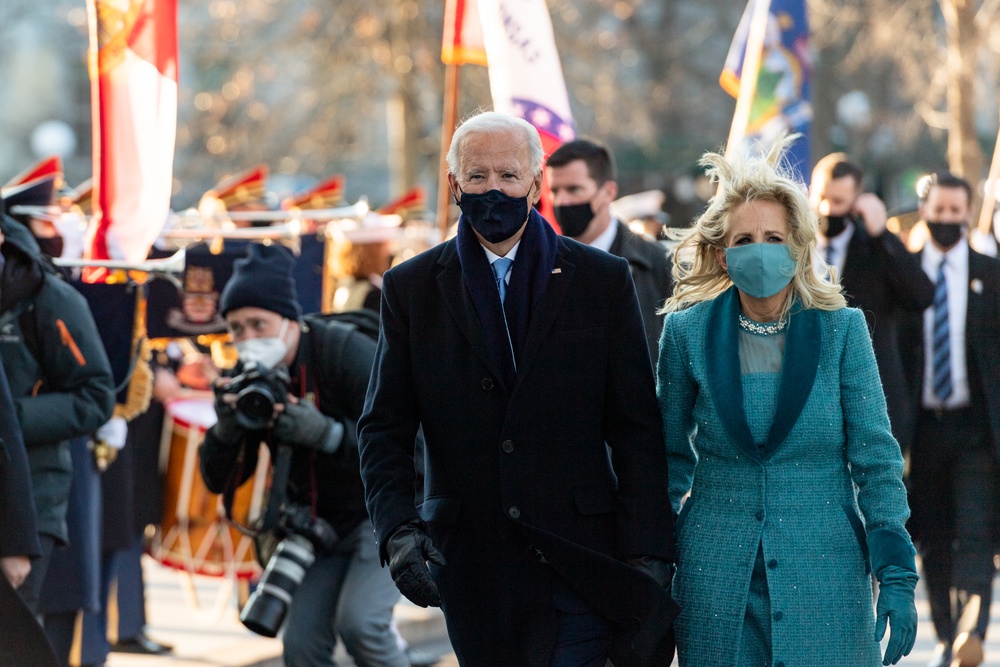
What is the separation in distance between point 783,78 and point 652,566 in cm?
628

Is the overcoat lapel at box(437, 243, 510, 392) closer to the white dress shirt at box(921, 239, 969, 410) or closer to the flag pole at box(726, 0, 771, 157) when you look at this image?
the white dress shirt at box(921, 239, 969, 410)

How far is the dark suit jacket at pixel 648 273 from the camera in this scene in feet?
22.8

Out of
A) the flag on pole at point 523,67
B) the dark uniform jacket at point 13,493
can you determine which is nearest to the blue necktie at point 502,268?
the dark uniform jacket at point 13,493

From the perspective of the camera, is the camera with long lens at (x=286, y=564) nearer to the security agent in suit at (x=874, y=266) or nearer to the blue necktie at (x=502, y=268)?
the blue necktie at (x=502, y=268)

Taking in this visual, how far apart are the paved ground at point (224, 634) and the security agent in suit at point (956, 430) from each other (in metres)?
0.66

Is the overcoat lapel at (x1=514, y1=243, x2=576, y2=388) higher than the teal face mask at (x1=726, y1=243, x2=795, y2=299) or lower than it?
lower

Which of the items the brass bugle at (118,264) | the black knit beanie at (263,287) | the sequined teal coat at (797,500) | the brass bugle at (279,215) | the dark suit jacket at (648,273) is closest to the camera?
the sequined teal coat at (797,500)

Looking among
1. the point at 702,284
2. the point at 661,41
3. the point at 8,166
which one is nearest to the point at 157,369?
the point at 702,284

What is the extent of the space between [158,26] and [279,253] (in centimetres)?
153

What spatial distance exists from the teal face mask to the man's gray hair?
597mm

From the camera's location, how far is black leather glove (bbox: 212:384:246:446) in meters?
6.00

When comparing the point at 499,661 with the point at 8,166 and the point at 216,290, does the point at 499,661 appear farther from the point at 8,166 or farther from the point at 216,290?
the point at 8,166

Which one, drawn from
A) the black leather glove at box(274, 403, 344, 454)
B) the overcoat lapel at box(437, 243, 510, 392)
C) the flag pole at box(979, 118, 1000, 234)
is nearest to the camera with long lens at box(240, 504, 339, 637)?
the black leather glove at box(274, 403, 344, 454)

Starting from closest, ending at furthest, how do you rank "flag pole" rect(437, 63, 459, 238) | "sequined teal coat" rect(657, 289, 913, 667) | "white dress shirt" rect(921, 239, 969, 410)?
"sequined teal coat" rect(657, 289, 913, 667) → "white dress shirt" rect(921, 239, 969, 410) → "flag pole" rect(437, 63, 459, 238)
